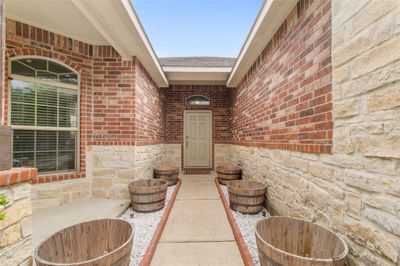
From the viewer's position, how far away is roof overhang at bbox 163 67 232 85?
5.37 metres

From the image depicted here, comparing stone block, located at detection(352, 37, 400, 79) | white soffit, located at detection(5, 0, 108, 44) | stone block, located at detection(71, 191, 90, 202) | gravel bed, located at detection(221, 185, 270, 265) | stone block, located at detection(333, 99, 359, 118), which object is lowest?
gravel bed, located at detection(221, 185, 270, 265)

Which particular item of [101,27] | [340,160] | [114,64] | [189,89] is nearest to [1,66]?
[101,27]

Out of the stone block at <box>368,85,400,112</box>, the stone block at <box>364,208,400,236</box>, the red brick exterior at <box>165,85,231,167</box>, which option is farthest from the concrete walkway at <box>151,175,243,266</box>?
the red brick exterior at <box>165,85,231,167</box>

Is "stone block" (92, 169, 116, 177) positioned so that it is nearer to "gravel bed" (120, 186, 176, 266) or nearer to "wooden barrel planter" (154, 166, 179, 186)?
"gravel bed" (120, 186, 176, 266)

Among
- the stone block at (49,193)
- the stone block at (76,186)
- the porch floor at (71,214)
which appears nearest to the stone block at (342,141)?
the porch floor at (71,214)

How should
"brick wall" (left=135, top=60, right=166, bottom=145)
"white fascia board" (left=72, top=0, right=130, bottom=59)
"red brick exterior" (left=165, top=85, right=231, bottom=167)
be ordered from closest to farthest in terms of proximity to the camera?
"white fascia board" (left=72, top=0, right=130, bottom=59)
"brick wall" (left=135, top=60, right=166, bottom=145)
"red brick exterior" (left=165, top=85, right=231, bottom=167)

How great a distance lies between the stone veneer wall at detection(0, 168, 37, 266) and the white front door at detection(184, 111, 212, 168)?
572cm

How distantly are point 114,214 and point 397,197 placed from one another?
3119 mm

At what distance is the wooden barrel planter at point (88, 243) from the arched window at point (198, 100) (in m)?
5.49

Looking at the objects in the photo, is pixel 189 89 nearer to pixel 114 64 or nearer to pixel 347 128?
pixel 114 64

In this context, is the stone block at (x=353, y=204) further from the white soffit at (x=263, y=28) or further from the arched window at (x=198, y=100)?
the arched window at (x=198, y=100)

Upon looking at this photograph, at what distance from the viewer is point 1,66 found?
1120 millimetres

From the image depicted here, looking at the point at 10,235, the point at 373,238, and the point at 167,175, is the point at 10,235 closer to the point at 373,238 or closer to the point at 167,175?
the point at 373,238

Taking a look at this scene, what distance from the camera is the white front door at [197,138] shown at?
691 centimetres
